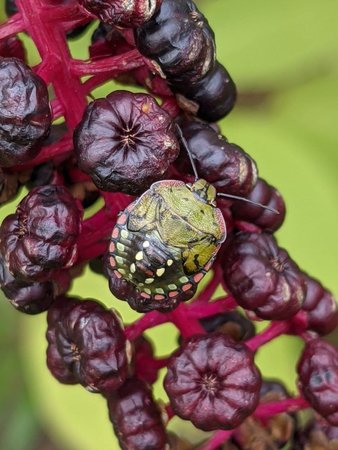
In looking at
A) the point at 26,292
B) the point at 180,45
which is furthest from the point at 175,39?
the point at 26,292

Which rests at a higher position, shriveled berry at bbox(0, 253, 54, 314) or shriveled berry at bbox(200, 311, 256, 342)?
shriveled berry at bbox(0, 253, 54, 314)

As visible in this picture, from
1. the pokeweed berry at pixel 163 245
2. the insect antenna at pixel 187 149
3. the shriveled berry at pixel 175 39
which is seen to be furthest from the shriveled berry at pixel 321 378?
the shriveled berry at pixel 175 39

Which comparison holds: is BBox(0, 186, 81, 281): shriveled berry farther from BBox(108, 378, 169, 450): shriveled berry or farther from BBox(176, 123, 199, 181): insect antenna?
BBox(108, 378, 169, 450): shriveled berry

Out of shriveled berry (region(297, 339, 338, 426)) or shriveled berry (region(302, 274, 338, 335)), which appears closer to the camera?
shriveled berry (region(297, 339, 338, 426))

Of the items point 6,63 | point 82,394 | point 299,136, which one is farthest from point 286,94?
point 6,63

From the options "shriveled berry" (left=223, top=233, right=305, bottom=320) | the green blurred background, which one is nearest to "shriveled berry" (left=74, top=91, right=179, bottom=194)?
"shriveled berry" (left=223, top=233, right=305, bottom=320)

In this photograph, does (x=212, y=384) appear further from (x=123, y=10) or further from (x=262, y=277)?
(x=123, y=10)

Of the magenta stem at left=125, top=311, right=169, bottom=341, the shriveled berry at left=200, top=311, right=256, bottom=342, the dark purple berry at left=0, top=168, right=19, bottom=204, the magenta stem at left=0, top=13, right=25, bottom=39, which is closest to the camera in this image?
the magenta stem at left=0, top=13, right=25, bottom=39

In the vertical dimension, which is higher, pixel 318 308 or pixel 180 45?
pixel 180 45
